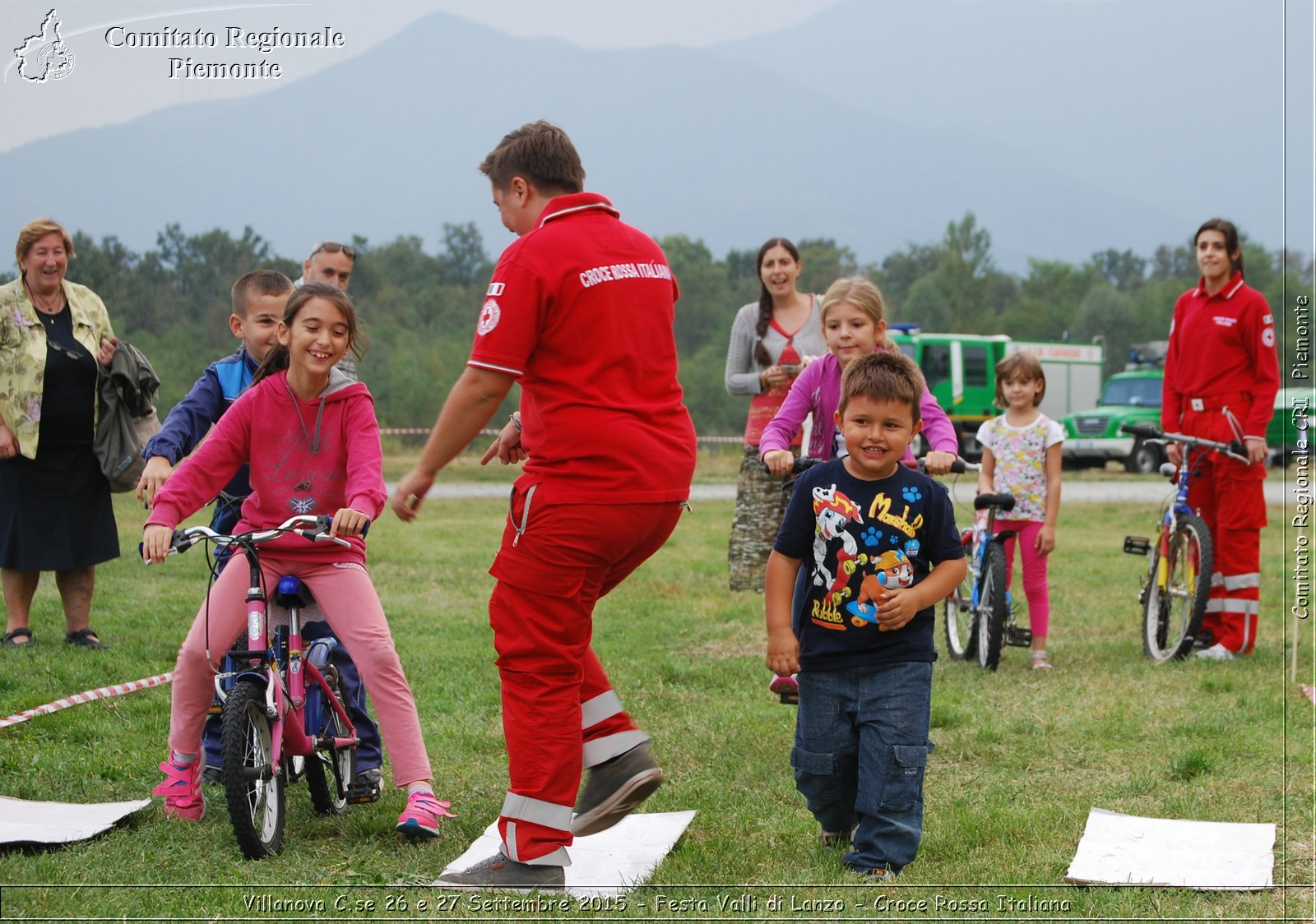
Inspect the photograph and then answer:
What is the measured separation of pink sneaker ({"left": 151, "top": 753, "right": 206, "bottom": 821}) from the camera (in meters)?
4.24

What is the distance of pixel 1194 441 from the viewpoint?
7375 millimetres

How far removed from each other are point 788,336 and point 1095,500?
48.0ft

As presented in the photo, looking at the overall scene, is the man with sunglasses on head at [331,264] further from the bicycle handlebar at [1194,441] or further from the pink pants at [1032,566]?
the bicycle handlebar at [1194,441]

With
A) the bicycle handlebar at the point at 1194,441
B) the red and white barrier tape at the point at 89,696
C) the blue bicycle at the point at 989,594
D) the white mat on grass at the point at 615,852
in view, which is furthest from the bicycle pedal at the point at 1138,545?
the red and white barrier tape at the point at 89,696

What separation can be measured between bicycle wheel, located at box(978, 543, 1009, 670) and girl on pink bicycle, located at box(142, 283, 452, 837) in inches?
145

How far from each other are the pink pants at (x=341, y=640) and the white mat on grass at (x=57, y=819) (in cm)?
29

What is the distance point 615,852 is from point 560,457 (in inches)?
51.6

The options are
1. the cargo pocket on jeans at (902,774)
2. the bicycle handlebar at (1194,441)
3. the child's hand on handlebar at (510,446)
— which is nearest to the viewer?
the cargo pocket on jeans at (902,774)

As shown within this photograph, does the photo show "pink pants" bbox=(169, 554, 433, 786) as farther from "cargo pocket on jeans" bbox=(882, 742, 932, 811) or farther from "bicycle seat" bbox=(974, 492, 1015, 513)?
"bicycle seat" bbox=(974, 492, 1015, 513)

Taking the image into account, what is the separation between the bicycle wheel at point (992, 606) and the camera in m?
7.02

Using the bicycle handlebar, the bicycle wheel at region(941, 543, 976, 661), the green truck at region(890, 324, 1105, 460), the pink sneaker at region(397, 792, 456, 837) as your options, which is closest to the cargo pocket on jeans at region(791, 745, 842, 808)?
the pink sneaker at region(397, 792, 456, 837)

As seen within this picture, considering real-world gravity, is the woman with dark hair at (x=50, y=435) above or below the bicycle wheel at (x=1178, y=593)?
above

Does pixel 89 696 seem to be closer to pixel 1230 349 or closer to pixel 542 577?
pixel 542 577

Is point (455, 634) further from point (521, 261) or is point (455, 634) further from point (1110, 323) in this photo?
point (1110, 323)
